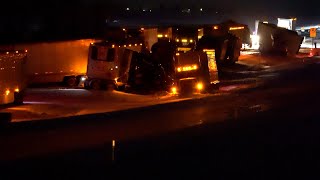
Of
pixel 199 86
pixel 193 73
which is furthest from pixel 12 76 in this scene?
pixel 199 86

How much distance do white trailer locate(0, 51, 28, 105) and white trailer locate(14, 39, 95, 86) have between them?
20.3ft

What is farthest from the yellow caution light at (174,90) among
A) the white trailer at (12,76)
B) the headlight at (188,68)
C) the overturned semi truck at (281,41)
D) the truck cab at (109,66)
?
the overturned semi truck at (281,41)

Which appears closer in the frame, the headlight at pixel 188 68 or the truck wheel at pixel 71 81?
the headlight at pixel 188 68

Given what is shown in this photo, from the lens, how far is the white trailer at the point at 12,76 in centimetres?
1891

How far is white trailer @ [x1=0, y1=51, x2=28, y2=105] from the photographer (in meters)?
18.9

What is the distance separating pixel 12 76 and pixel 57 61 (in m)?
8.15

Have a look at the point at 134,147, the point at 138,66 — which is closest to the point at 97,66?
the point at 138,66

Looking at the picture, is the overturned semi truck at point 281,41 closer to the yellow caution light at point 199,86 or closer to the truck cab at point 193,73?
the truck cab at point 193,73

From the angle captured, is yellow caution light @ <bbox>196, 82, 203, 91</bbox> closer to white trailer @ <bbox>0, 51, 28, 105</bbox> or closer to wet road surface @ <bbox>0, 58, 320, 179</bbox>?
wet road surface @ <bbox>0, 58, 320, 179</bbox>

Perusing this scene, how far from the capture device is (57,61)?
90.4 ft

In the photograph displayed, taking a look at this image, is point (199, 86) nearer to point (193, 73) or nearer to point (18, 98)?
point (193, 73)

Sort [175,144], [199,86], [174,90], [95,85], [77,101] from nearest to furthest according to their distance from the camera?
[175,144] < [77,101] < [174,90] < [199,86] < [95,85]

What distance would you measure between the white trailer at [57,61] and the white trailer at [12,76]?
619cm

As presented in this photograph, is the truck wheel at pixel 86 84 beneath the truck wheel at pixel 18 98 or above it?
above
